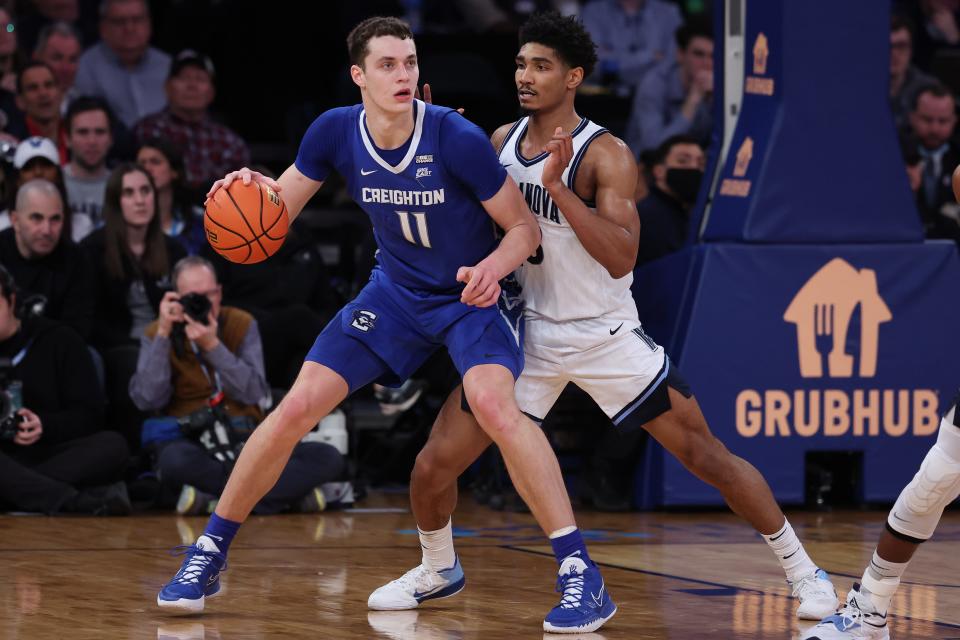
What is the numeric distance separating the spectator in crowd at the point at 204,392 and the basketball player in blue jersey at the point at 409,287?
123 inches

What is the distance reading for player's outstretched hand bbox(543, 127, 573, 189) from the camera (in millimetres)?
5324

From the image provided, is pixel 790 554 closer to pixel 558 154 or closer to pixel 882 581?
pixel 882 581

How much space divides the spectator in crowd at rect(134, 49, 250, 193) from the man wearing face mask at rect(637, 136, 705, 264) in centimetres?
304

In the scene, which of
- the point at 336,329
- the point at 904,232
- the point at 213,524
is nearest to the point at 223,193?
the point at 336,329

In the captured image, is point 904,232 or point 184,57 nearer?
point 904,232

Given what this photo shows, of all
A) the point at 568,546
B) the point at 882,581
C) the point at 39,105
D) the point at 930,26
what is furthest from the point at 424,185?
the point at 930,26

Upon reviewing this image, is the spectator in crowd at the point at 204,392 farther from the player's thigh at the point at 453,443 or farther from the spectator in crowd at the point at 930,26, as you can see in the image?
the spectator in crowd at the point at 930,26

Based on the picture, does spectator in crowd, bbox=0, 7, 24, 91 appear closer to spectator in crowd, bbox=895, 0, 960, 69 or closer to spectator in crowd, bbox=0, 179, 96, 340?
spectator in crowd, bbox=0, 179, 96, 340

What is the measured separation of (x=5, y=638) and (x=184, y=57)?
23.3ft

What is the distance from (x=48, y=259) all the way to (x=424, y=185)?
14.9 ft

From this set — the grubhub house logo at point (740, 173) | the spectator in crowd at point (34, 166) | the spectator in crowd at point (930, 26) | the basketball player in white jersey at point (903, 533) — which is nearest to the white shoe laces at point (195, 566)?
the basketball player in white jersey at point (903, 533)

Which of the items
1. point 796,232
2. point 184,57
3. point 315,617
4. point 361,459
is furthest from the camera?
point 184,57

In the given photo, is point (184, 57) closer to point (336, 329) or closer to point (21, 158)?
point (21, 158)

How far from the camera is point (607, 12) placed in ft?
44.3
